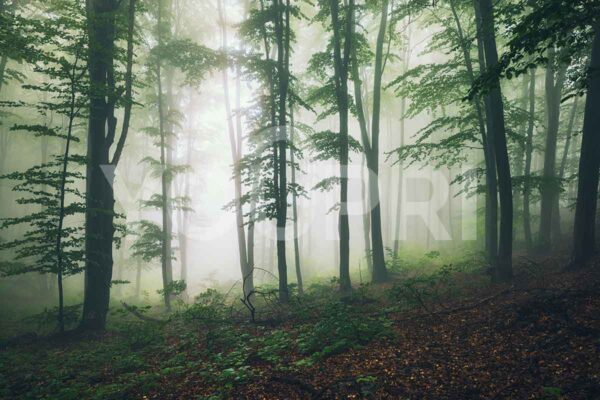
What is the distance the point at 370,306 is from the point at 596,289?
5.13 metres

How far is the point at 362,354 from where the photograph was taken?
5.97 meters

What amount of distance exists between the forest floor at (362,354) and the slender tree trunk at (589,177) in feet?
3.21

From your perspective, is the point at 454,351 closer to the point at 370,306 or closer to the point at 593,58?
the point at 370,306

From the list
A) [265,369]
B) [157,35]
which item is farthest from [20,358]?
[157,35]

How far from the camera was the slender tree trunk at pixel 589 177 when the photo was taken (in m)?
8.98

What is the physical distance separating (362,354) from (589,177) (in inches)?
334

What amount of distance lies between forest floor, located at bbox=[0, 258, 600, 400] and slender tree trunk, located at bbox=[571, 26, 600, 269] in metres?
0.98

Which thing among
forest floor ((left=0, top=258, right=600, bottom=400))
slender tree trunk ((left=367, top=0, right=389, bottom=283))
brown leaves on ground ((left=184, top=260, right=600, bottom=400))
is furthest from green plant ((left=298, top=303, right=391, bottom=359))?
slender tree trunk ((left=367, top=0, right=389, bottom=283))

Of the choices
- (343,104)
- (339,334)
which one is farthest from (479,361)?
(343,104)

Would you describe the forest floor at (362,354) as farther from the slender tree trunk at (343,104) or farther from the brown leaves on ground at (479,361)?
the slender tree trunk at (343,104)

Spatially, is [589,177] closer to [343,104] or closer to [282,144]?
[343,104]

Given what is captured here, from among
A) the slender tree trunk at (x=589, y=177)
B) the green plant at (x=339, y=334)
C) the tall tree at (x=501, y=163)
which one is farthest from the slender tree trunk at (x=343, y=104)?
the slender tree trunk at (x=589, y=177)

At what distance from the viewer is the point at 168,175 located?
15.6m

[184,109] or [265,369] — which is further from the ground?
[184,109]
